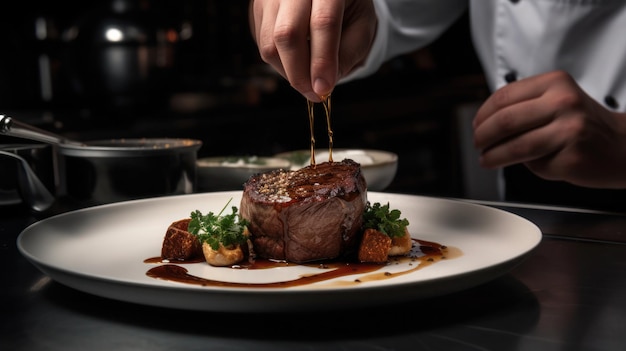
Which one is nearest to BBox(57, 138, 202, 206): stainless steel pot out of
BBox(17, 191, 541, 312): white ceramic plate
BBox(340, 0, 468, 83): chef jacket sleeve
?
BBox(17, 191, 541, 312): white ceramic plate

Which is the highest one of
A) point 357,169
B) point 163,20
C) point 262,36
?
point 163,20

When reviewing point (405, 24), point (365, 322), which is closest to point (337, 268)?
point (365, 322)

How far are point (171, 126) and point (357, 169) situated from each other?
78.2 inches

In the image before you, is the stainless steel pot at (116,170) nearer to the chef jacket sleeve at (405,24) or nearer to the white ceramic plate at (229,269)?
the white ceramic plate at (229,269)

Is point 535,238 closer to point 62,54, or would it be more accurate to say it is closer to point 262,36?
point 262,36

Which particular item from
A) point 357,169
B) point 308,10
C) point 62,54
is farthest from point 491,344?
point 62,54

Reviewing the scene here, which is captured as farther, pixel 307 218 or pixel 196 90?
pixel 196 90

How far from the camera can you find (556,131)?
1.92 meters

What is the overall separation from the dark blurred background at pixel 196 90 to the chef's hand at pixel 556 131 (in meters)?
0.42

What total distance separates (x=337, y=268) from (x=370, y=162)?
0.77m

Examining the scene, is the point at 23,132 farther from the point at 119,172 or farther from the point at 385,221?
the point at 385,221

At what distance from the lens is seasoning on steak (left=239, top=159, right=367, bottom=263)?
133cm

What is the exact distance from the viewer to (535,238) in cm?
119

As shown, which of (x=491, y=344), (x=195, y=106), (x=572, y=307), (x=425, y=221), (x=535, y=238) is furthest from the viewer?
(x=195, y=106)
